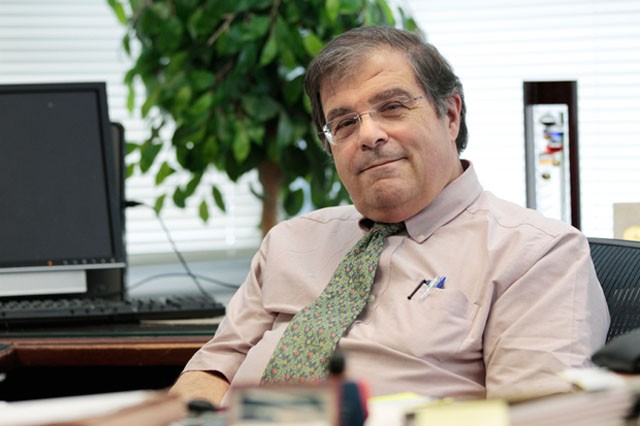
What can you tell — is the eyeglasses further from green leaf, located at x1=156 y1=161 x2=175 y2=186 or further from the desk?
green leaf, located at x1=156 y1=161 x2=175 y2=186

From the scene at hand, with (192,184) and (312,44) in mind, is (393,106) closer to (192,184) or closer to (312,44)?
(312,44)

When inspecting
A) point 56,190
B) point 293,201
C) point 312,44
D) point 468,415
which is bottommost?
point 293,201

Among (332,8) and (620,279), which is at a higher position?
(332,8)

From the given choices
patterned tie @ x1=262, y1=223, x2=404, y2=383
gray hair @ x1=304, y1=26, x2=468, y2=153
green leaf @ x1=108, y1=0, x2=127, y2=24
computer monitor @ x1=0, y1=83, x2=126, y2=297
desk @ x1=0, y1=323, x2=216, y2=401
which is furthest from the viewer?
green leaf @ x1=108, y1=0, x2=127, y2=24

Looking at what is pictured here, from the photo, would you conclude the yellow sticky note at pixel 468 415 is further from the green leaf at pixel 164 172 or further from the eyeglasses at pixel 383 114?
the green leaf at pixel 164 172

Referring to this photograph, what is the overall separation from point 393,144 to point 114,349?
685 mm

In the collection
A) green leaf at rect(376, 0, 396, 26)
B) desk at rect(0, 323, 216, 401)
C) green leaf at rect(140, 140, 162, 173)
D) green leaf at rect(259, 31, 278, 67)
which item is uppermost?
green leaf at rect(376, 0, 396, 26)

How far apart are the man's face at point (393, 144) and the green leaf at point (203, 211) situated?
3.52 feet

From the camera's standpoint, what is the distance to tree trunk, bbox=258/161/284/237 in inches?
97.0

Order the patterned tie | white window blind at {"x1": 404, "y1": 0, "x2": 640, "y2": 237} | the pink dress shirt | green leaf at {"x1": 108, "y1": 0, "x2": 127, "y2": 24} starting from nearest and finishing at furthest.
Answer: the pink dress shirt < the patterned tie < green leaf at {"x1": 108, "y1": 0, "x2": 127, "y2": 24} < white window blind at {"x1": 404, "y1": 0, "x2": 640, "y2": 237}

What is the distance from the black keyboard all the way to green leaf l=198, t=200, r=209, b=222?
0.57 meters

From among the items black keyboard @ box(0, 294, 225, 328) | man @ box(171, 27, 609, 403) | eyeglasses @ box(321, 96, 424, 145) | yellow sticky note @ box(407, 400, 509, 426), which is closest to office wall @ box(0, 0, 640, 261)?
black keyboard @ box(0, 294, 225, 328)

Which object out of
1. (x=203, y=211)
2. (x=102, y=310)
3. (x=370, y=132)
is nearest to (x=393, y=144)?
(x=370, y=132)

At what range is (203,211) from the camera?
2586 mm
